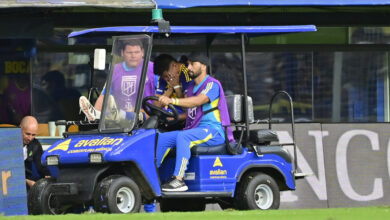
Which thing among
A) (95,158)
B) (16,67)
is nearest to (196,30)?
(95,158)

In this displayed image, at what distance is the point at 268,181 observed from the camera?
1295cm

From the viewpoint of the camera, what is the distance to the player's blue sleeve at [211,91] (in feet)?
41.3

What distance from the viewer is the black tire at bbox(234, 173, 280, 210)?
12.7m

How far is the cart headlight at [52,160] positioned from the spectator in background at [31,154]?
4.92 ft

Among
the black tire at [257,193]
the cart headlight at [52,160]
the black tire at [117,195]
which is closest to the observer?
the black tire at [117,195]

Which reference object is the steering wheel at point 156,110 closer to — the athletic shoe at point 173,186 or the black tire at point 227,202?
the athletic shoe at point 173,186

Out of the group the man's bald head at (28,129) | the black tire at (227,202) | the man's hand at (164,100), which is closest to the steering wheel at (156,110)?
the man's hand at (164,100)

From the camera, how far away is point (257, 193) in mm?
12922

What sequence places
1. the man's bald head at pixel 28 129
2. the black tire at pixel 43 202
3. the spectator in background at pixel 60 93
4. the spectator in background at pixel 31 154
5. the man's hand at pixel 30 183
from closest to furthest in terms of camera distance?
1. the black tire at pixel 43 202
2. the man's hand at pixel 30 183
3. the spectator in background at pixel 31 154
4. the man's bald head at pixel 28 129
5. the spectator in background at pixel 60 93

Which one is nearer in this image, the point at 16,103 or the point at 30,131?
the point at 30,131

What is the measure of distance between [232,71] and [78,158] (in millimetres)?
5259

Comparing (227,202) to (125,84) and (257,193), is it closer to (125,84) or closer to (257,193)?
(257,193)

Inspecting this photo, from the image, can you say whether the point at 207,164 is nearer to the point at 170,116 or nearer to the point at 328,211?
the point at 170,116

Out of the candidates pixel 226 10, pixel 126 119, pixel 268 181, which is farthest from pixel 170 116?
pixel 226 10
